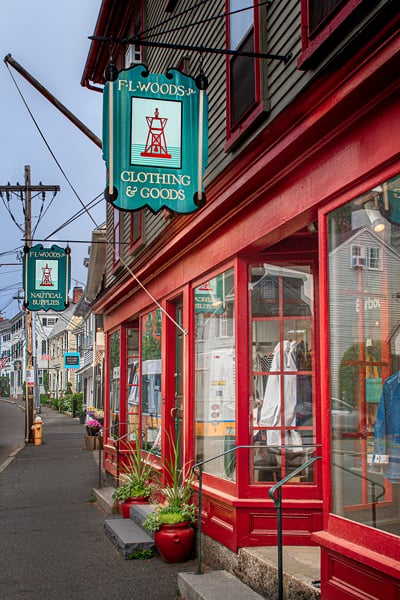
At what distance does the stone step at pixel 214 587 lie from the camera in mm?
6391

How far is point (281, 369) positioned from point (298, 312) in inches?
24.3

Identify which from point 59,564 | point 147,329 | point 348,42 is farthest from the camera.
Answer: point 147,329

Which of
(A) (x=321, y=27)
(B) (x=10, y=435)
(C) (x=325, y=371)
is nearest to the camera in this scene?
(C) (x=325, y=371)

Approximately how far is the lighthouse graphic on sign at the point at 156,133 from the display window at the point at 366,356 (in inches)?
94.3

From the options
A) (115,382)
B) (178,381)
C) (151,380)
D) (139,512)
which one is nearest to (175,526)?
(139,512)

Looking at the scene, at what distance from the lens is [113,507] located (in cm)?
1198

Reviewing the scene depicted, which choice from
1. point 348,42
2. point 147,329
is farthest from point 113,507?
point 348,42

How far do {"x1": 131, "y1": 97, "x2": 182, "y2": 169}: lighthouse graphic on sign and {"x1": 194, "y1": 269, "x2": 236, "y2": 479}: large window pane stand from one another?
1523mm

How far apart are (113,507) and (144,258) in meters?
3.99

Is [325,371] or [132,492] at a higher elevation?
[325,371]

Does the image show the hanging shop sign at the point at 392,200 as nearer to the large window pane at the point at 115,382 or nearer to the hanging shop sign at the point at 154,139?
the hanging shop sign at the point at 154,139

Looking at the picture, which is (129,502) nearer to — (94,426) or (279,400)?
(279,400)

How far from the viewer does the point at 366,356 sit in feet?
17.6

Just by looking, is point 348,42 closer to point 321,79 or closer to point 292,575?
point 321,79
